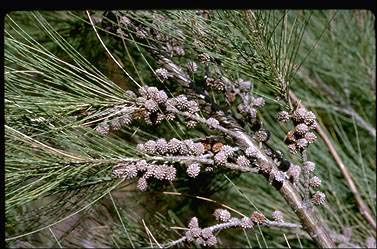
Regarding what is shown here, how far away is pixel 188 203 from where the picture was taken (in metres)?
1.19

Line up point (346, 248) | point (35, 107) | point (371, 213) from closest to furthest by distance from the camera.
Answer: point (35, 107), point (346, 248), point (371, 213)

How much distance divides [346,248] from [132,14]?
0.65m

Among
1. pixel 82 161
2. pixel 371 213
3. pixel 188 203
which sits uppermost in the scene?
pixel 82 161

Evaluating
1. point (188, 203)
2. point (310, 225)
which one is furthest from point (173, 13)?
point (188, 203)

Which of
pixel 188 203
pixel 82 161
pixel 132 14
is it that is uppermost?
pixel 132 14

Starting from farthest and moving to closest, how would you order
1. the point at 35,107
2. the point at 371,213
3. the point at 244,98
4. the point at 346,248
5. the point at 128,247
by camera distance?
1. the point at 371,213
2. the point at 346,248
3. the point at 128,247
4. the point at 244,98
5. the point at 35,107

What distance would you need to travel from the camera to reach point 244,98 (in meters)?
0.71

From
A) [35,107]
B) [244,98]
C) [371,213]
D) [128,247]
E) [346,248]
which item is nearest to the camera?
[35,107]

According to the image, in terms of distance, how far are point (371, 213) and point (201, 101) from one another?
679 millimetres

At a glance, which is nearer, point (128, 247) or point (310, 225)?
point (310, 225)

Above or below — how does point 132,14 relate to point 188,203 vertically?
above

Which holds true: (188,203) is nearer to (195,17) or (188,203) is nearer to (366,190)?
(366,190)

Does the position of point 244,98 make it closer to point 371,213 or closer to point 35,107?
point 35,107

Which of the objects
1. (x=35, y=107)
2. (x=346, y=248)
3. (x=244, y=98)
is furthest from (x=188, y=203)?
(x=35, y=107)
